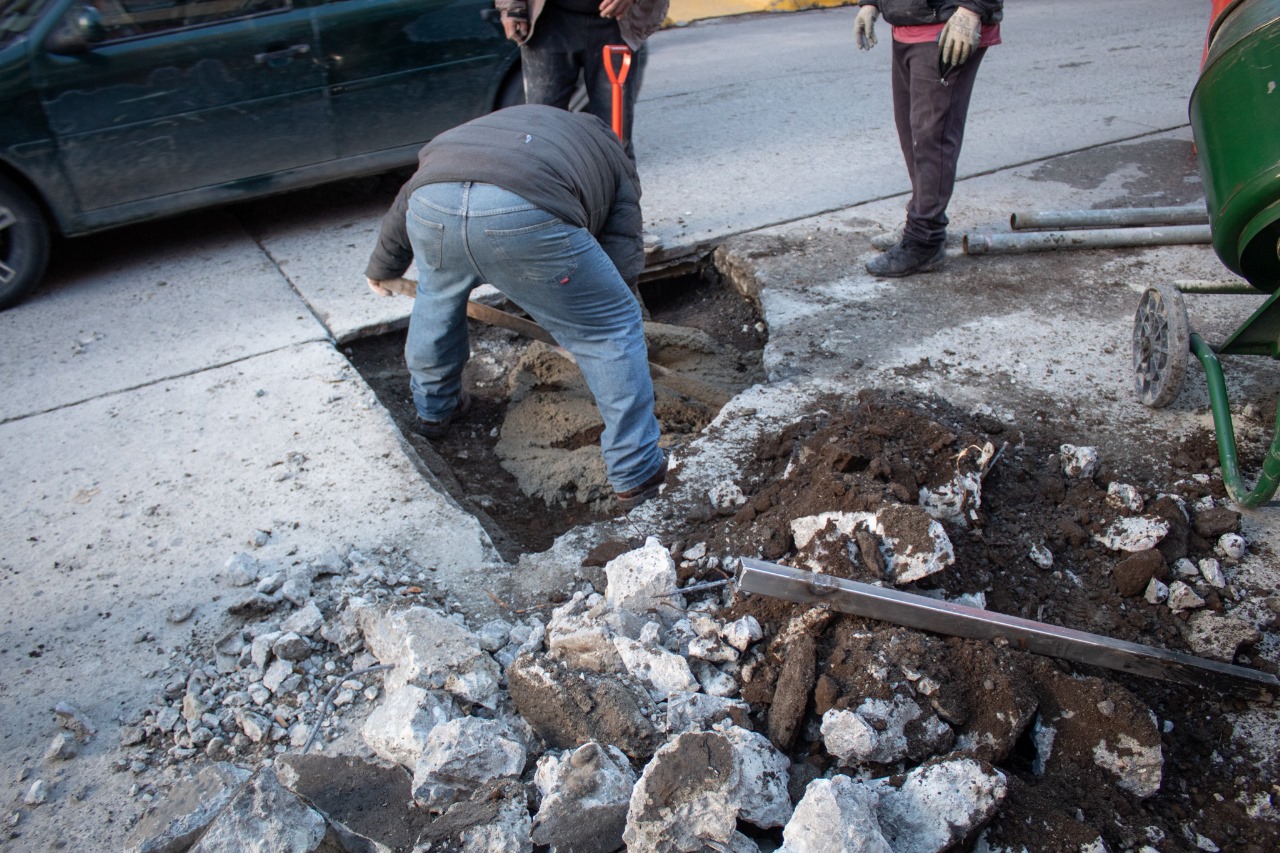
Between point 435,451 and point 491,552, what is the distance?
90 centimetres

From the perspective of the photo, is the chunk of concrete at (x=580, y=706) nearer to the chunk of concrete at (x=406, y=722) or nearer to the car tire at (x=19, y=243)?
the chunk of concrete at (x=406, y=722)

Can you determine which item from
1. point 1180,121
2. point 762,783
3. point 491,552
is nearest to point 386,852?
point 762,783

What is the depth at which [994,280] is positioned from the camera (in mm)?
4496

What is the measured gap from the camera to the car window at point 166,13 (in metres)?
4.32

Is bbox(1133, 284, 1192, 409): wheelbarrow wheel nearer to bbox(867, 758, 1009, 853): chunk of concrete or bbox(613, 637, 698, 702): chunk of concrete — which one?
bbox(867, 758, 1009, 853): chunk of concrete

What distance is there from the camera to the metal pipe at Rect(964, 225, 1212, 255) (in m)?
4.61

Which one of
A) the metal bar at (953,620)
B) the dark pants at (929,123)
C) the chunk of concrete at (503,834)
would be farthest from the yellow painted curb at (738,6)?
the chunk of concrete at (503,834)

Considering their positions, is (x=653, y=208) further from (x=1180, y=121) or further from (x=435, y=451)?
(x=1180, y=121)

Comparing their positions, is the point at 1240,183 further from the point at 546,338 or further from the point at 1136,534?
the point at 546,338

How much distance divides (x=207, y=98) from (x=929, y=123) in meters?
3.44

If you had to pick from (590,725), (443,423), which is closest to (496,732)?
(590,725)

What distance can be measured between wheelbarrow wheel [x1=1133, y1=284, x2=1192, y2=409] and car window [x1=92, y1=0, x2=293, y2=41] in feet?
13.8

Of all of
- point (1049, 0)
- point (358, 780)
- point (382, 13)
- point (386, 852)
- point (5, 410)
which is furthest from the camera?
point (1049, 0)

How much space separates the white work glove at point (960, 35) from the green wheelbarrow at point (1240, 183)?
851 mm
